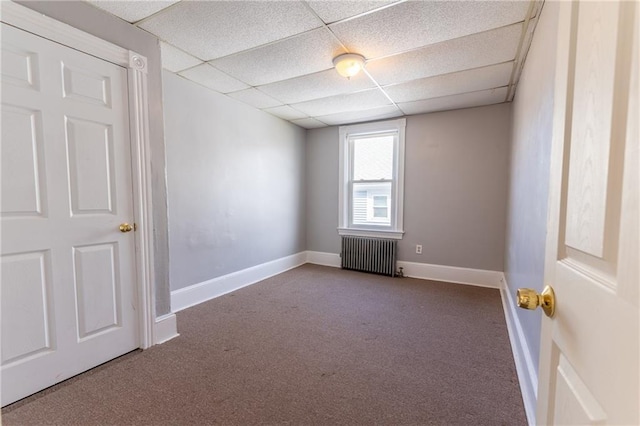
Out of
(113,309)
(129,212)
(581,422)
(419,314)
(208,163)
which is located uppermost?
(208,163)

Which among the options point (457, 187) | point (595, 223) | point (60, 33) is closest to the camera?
point (595, 223)

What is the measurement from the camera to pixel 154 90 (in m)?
2.18

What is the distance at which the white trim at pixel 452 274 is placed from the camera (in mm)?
3688

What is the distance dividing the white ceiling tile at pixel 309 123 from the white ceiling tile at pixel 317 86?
1.00m

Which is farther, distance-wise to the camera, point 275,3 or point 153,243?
Answer: point 153,243

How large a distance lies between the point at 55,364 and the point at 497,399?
2.68m

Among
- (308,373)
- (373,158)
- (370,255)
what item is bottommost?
(308,373)

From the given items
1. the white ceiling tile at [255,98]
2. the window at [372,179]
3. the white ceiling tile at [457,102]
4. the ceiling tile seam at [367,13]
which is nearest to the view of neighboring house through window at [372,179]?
the window at [372,179]

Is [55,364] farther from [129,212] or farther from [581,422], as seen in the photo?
[581,422]

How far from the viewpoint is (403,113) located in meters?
4.02

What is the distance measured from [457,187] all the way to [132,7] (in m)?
3.86

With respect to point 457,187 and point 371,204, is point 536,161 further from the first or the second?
point 371,204

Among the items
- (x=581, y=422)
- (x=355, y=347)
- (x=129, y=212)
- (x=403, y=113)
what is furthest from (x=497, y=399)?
(x=403, y=113)

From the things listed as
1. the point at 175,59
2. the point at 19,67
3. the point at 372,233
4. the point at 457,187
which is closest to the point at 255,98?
the point at 175,59
